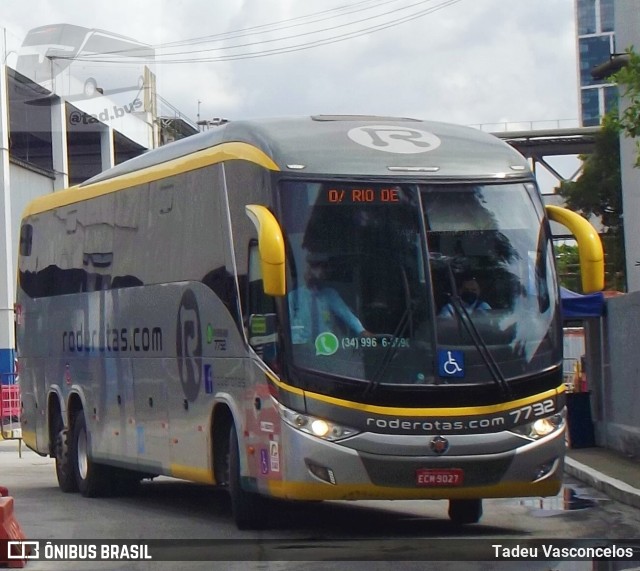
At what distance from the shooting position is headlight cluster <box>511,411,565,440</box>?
1159cm

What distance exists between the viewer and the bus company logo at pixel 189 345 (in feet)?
45.0

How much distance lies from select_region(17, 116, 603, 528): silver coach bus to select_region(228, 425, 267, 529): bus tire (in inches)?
0.8

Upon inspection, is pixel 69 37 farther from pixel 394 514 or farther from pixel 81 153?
pixel 394 514

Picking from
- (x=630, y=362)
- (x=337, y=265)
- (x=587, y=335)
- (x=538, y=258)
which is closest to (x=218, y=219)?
(x=337, y=265)

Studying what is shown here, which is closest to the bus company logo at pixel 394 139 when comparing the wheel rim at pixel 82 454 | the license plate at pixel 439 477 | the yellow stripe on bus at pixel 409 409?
the yellow stripe on bus at pixel 409 409

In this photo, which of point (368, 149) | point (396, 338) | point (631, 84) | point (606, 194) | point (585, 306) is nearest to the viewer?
point (396, 338)

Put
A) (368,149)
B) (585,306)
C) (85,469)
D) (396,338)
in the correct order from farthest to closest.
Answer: (585,306) < (85,469) < (368,149) < (396,338)

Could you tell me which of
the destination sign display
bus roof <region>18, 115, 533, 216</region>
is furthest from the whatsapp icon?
bus roof <region>18, 115, 533, 216</region>

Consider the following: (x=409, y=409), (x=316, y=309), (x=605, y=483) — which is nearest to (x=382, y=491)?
(x=409, y=409)

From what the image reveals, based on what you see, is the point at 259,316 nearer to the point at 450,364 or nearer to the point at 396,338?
the point at 396,338

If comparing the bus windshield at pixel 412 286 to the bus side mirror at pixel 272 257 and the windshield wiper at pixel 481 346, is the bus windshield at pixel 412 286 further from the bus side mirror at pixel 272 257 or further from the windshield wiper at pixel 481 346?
the bus side mirror at pixel 272 257

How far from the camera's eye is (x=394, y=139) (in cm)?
1235

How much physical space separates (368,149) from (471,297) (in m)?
1.63

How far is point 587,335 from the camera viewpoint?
24.3 metres
